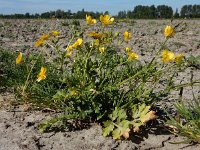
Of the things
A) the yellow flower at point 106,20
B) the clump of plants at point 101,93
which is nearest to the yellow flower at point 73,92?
the clump of plants at point 101,93

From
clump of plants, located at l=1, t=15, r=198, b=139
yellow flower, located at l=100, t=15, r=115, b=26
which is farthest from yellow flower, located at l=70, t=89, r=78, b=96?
yellow flower, located at l=100, t=15, r=115, b=26

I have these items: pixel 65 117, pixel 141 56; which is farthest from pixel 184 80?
pixel 65 117

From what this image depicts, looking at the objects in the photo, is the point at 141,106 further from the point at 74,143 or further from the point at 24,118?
the point at 24,118

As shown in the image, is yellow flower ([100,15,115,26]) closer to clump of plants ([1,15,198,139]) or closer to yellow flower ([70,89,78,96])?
clump of plants ([1,15,198,139])

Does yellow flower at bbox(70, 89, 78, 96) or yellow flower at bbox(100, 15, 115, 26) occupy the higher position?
yellow flower at bbox(100, 15, 115, 26)

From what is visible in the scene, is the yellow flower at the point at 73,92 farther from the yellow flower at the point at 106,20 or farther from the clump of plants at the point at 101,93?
the yellow flower at the point at 106,20

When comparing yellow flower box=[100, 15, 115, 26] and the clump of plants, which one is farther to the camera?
yellow flower box=[100, 15, 115, 26]

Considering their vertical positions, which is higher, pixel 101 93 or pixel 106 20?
pixel 106 20

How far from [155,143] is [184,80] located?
191cm

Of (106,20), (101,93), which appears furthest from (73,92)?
(106,20)

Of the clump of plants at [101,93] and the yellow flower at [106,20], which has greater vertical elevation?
the yellow flower at [106,20]

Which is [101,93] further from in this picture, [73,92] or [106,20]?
[106,20]

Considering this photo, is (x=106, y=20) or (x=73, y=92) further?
(x=106, y=20)

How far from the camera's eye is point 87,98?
2.92 meters
